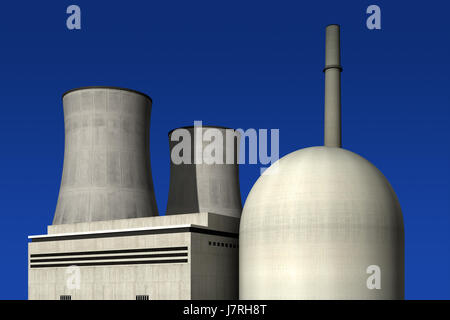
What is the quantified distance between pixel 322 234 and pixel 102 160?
1924 cm

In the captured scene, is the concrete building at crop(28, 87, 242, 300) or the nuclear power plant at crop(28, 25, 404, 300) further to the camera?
the concrete building at crop(28, 87, 242, 300)

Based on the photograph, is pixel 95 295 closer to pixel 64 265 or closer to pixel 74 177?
pixel 64 265

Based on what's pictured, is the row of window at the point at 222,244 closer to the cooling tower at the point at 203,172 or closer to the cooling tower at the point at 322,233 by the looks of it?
the cooling tower at the point at 322,233

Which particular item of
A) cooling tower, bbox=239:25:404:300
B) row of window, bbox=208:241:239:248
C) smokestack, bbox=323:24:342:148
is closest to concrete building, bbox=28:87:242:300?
row of window, bbox=208:241:239:248

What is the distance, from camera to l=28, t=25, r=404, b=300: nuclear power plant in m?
44.2

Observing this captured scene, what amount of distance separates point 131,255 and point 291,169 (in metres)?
12.9

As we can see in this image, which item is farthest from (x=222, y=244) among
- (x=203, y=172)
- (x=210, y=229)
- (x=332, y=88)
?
(x=332, y=88)

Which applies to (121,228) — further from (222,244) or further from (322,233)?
(322,233)

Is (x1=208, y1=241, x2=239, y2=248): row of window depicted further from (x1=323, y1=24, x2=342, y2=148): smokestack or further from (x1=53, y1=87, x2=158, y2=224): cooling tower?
(x1=323, y1=24, x2=342, y2=148): smokestack

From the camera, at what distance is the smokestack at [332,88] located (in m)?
53.5

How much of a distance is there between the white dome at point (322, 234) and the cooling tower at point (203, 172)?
11438mm

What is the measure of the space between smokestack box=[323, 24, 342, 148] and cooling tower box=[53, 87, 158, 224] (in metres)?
15.4

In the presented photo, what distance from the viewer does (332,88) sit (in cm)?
5462

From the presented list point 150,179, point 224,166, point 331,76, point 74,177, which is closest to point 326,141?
point 331,76
